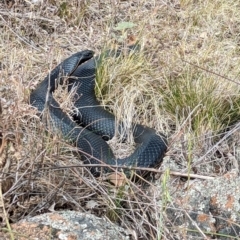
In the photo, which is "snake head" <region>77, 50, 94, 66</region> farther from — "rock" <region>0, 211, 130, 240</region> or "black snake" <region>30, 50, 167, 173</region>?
"rock" <region>0, 211, 130, 240</region>

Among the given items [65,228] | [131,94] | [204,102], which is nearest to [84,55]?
[131,94]

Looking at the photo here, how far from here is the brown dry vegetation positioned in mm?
2389

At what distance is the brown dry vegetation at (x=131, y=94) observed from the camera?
2.39 metres

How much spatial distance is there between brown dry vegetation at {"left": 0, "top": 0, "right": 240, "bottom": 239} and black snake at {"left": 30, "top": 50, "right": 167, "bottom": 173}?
9 centimetres

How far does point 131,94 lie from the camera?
141 inches

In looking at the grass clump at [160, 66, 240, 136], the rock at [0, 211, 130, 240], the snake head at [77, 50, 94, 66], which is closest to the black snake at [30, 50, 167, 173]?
the snake head at [77, 50, 94, 66]

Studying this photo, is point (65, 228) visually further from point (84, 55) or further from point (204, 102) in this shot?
point (84, 55)

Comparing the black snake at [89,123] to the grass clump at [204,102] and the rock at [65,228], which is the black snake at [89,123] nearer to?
the grass clump at [204,102]

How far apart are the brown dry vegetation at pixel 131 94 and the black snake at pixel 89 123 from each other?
0.09 m

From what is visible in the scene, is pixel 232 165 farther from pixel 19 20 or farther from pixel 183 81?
pixel 19 20

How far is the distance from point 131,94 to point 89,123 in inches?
12.9

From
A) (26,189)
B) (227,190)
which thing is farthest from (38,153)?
(227,190)

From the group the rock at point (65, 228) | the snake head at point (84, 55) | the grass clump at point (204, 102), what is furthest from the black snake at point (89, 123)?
the rock at point (65, 228)

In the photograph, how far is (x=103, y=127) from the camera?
346cm
